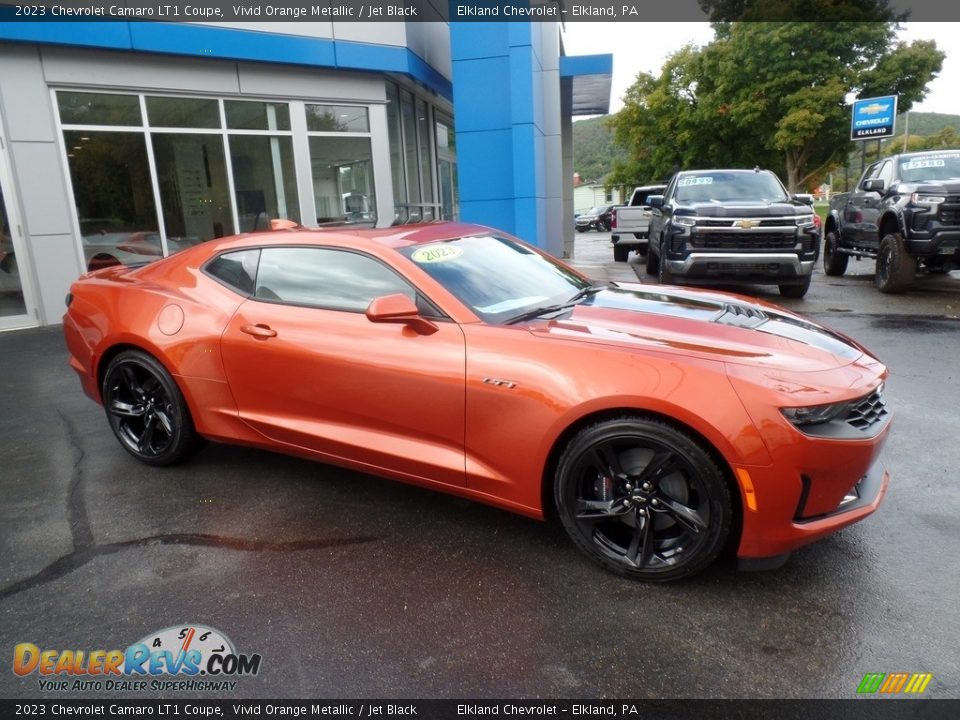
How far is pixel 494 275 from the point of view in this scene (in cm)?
352

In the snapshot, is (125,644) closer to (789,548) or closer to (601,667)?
(601,667)

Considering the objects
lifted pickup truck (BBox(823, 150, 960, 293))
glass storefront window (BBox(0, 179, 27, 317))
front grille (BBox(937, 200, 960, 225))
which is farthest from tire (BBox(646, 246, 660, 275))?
glass storefront window (BBox(0, 179, 27, 317))

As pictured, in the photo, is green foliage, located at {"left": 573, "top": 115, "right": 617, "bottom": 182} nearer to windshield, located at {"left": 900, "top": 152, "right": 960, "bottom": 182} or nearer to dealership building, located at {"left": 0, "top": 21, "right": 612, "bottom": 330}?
dealership building, located at {"left": 0, "top": 21, "right": 612, "bottom": 330}

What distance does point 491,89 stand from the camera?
1180 cm

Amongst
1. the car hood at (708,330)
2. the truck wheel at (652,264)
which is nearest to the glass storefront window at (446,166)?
the truck wheel at (652,264)

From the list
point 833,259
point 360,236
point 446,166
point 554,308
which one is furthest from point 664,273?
point 446,166

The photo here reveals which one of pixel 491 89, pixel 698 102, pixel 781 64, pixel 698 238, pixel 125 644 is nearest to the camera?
pixel 125 644

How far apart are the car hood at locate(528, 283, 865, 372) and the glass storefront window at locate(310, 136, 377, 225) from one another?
31.4 ft

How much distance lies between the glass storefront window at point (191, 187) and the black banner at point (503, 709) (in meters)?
9.29

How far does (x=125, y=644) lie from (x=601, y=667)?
178 cm

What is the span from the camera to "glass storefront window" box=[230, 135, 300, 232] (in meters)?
11.1

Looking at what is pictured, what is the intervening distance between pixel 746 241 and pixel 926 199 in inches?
98.7

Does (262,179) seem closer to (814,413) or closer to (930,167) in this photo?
(930,167)

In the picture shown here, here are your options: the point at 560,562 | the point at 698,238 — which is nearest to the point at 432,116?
the point at 698,238
